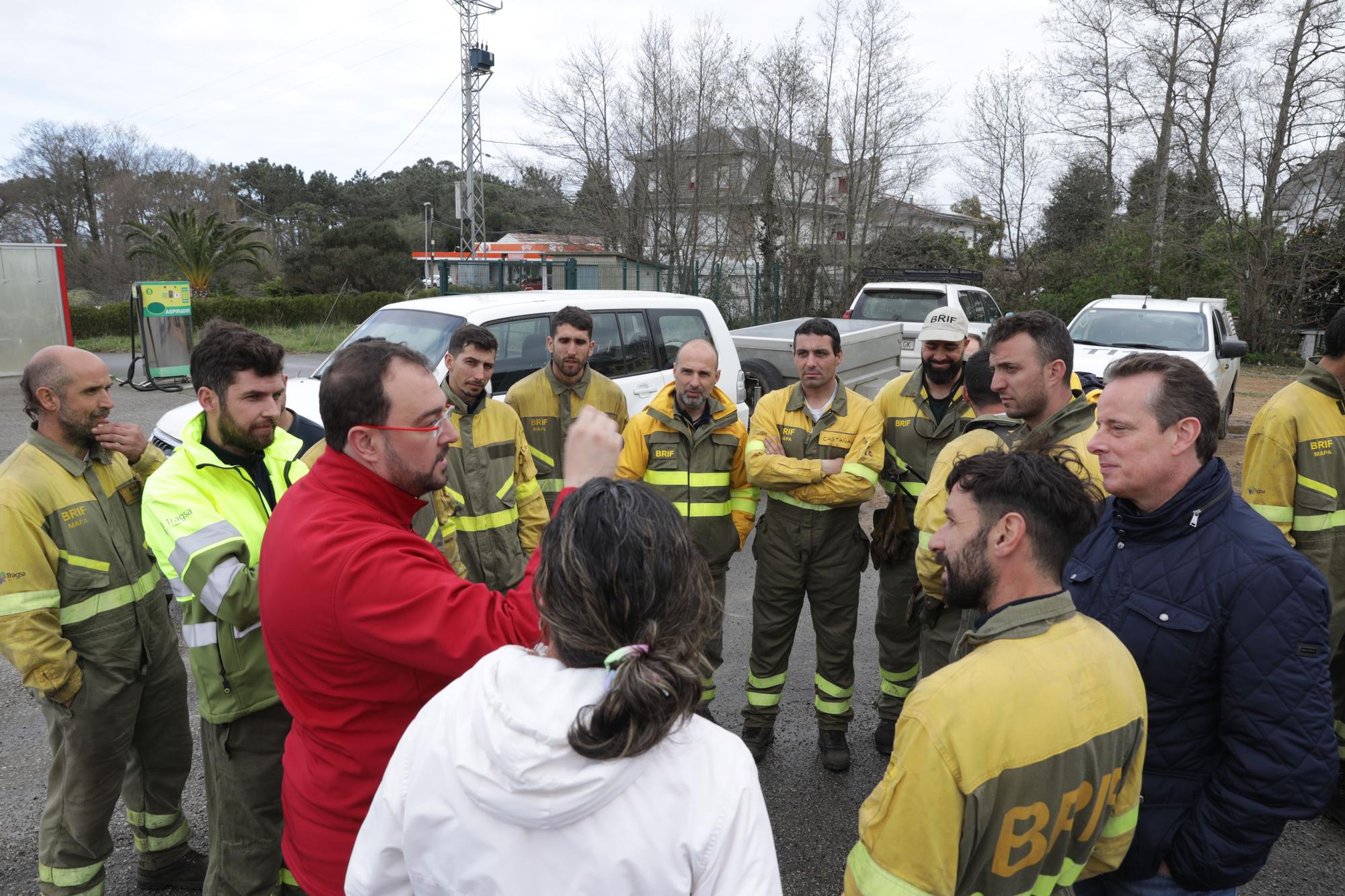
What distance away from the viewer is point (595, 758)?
111cm

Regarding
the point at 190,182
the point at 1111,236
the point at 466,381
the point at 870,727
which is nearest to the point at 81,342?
the point at 190,182

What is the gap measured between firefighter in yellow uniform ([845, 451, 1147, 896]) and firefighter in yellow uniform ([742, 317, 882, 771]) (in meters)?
2.16

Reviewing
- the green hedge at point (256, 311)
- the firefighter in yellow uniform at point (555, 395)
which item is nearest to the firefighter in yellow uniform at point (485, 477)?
the firefighter in yellow uniform at point (555, 395)

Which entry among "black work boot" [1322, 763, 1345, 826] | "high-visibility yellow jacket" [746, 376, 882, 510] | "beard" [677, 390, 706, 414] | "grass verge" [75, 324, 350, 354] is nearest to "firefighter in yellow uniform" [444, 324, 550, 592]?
"beard" [677, 390, 706, 414]

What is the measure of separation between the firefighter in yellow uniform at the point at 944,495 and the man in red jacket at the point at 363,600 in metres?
1.59

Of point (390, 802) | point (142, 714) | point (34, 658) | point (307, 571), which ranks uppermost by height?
point (307, 571)

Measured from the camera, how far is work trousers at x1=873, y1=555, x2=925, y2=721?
13.6 feet

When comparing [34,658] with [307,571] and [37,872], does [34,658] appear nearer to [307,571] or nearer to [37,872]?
[37,872]

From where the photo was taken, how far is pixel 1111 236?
23.7m

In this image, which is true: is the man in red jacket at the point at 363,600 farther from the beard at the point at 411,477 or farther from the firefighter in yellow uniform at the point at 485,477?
the firefighter in yellow uniform at the point at 485,477

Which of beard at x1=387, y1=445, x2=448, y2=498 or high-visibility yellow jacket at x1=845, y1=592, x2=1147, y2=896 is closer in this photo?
high-visibility yellow jacket at x1=845, y1=592, x2=1147, y2=896

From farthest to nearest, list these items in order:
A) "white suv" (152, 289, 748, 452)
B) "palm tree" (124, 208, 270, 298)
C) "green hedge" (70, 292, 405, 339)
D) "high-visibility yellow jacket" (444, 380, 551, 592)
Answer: "palm tree" (124, 208, 270, 298)
"green hedge" (70, 292, 405, 339)
"white suv" (152, 289, 748, 452)
"high-visibility yellow jacket" (444, 380, 551, 592)

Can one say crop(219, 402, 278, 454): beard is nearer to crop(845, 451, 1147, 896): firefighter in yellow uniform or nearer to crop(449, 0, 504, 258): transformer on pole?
crop(845, 451, 1147, 896): firefighter in yellow uniform

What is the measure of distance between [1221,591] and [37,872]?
414 cm
